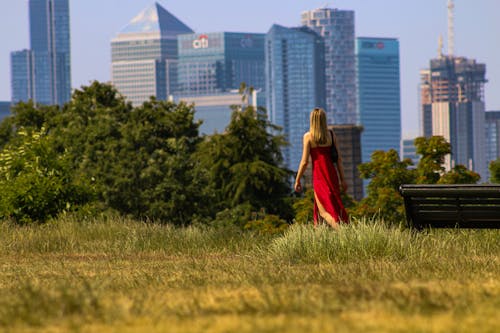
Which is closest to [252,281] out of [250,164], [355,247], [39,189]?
[355,247]

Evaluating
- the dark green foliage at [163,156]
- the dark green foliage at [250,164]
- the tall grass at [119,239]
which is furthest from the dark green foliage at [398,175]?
the tall grass at [119,239]

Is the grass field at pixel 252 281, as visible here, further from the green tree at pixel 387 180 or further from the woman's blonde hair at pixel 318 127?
the green tree at pixel 387 180

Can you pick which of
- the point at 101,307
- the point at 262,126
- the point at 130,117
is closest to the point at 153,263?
the point at 101,307

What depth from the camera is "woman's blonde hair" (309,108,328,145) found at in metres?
12.2

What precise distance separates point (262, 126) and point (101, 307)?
34.8 metres

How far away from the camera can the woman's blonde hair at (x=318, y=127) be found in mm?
12188

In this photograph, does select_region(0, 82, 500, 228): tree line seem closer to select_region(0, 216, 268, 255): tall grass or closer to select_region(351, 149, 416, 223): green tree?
select_region(351, 149, 416, 223): green tree

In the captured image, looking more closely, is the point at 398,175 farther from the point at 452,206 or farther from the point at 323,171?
the point at 323,171

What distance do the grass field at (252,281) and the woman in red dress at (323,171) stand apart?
2.55 feet

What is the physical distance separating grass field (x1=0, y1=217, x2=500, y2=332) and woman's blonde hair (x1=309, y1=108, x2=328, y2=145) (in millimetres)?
1230

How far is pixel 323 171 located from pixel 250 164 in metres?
27.7

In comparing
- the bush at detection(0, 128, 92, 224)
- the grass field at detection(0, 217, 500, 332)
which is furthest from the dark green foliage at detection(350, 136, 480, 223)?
the grass field at detection(0, 217, 500, 332)

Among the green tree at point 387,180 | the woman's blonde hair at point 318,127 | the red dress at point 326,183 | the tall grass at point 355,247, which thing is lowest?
the green tree at point 387,180

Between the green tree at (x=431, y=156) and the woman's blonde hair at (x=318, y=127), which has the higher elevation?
the woman's blonde hair at (x=318, y=127)
